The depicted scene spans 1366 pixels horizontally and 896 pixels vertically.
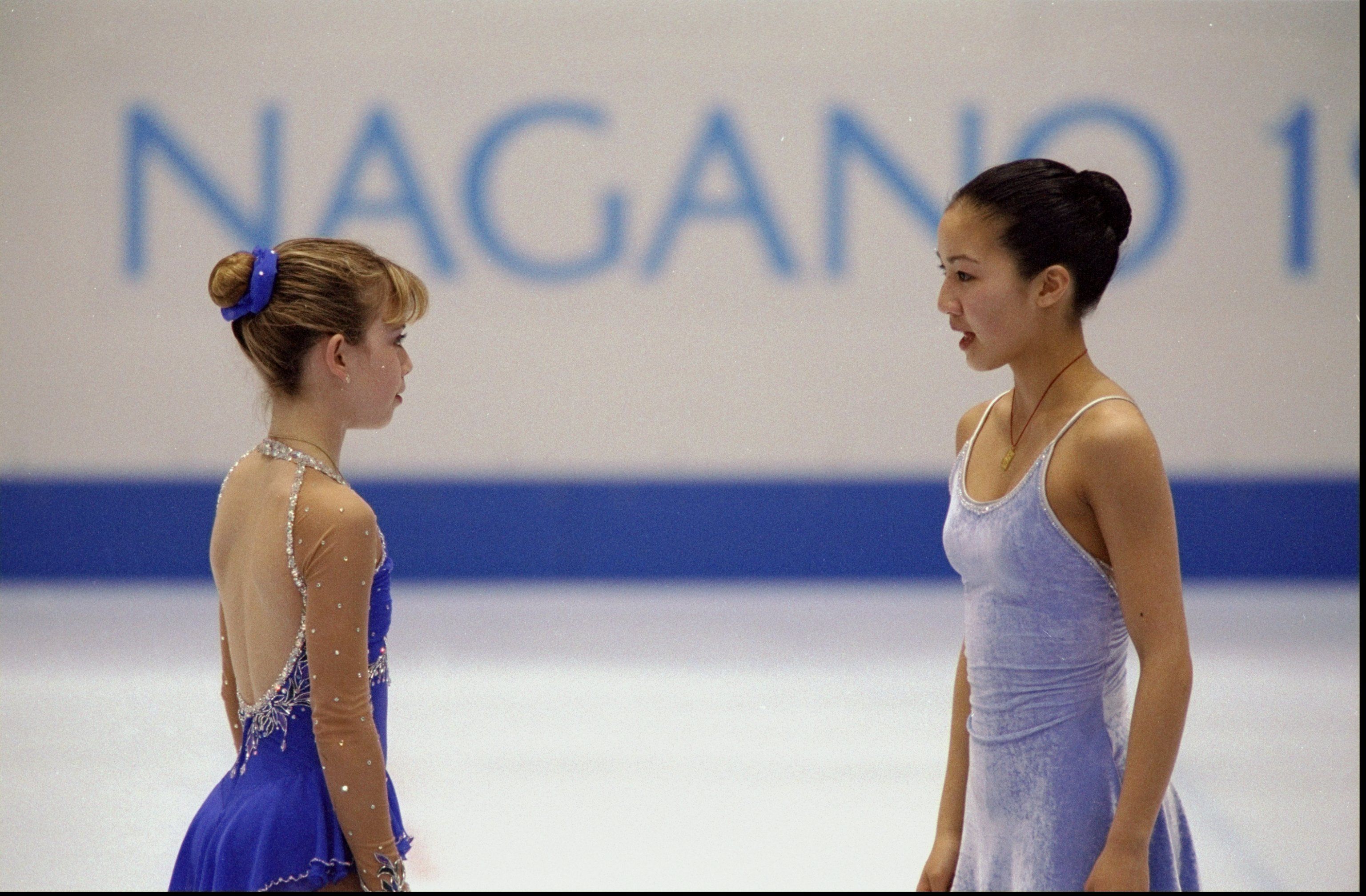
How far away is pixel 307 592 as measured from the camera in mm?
1356

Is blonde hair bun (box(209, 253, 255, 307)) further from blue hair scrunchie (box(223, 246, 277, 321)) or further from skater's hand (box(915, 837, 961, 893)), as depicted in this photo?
skater's hand (box(915, 837, 961, 893))

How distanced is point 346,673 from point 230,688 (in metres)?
0.28

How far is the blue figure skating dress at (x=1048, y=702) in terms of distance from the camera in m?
1.37

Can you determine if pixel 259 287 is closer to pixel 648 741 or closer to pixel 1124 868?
pixel 1124 868

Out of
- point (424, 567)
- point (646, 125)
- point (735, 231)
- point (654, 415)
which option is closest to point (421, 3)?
point (646, 125)

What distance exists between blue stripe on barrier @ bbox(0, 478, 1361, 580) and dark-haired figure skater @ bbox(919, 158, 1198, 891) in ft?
16.6

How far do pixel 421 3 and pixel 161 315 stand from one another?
1864mm

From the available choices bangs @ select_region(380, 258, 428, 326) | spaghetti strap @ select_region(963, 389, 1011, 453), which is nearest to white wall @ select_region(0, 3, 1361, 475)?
→ spaghetti strap @ select_region(963, 389, 1011, 453)

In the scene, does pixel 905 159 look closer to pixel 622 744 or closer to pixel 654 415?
pixel 654 415

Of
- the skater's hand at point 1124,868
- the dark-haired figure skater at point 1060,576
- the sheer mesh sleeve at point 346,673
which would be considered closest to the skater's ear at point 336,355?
the sheer mesh sleeve at point 346,673

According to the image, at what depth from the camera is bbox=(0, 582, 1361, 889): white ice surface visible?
2830 millimetres

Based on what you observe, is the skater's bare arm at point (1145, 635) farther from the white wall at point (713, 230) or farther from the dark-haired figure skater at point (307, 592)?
the white wall at point (713, 230)

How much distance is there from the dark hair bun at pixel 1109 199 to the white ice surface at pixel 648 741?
4.99 feet

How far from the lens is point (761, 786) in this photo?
3.37 m
